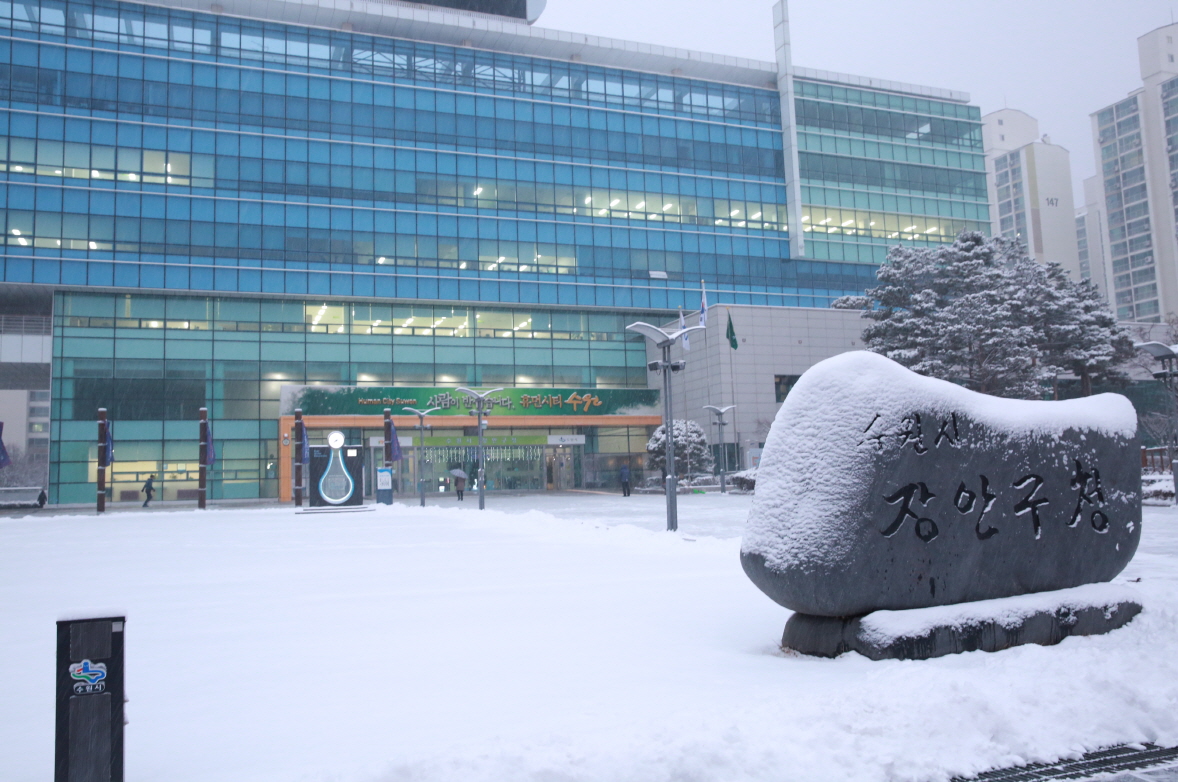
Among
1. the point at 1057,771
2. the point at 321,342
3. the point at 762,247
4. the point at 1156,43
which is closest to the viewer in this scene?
the point at 1057,771

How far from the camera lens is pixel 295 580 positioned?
1249 centimetres

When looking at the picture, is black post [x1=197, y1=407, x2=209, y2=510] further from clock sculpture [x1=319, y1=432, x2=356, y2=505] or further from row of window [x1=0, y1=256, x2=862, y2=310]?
row of window [x1=0, y1=256, x2=862, y2=310]

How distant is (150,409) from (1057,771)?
171ft

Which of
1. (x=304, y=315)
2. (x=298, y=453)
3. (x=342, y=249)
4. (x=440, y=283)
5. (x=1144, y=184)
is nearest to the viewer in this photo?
(x=298, y=453)

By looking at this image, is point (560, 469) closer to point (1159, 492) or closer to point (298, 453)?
point (298, 453)

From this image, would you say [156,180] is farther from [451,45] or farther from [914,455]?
[914,455]

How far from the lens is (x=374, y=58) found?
2158 inches

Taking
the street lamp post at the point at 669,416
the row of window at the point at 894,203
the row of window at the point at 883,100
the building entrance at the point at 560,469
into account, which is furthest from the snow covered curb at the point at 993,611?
the row of window at the point at 883,100

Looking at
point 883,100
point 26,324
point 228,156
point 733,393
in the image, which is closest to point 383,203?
point 228,156

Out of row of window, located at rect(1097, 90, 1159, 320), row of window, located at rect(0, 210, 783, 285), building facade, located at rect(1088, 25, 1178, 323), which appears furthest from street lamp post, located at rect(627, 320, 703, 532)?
row of window, located at rect(1097, 90, 1159, 320)

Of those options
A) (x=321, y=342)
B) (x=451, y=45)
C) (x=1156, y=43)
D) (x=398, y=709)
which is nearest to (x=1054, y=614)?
(x=398, y=709)

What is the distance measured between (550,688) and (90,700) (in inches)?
116

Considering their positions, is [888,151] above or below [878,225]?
above

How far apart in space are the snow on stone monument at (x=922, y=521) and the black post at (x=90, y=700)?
4.54 m
